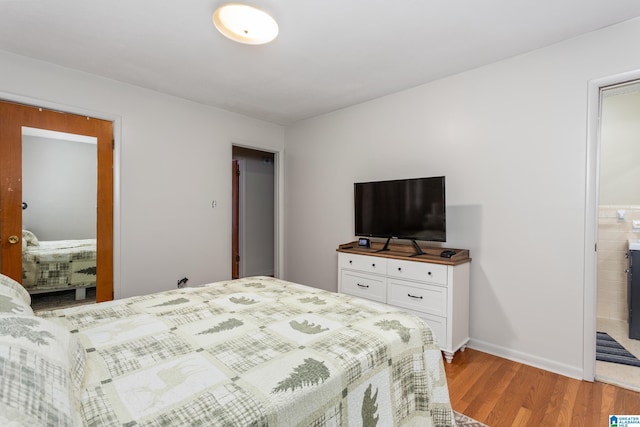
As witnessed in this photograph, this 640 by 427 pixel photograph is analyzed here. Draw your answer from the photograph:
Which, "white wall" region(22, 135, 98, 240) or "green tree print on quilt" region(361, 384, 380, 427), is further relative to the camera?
"white wall" region(22, 135, 98, 240)

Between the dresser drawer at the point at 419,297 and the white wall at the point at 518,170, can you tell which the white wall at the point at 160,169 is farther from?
the dresser drawer at the point at 419,297

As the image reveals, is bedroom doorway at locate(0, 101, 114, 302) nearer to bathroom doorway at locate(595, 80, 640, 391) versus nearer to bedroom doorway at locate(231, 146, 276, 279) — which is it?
bedroom doorway at locate(231, 146, 276, 279)

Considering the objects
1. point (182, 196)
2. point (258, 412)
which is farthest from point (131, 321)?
point (182, 196)

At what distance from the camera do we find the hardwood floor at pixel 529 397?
183 centimetres

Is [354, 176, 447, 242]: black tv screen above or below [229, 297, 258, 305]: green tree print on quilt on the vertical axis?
above

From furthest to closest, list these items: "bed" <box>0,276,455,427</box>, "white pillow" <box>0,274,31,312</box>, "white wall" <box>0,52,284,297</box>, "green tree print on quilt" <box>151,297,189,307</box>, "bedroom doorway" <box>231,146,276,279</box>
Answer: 1. "bedroom doorway" <box>231,146,276,279</box>
2. "white wall" <box>0,52,284,297</box>
3. "green tree print on quilt" <box>151,297,189,307</box>
4. "white pillow" <box>0,274,31,312</box>
5. "bed" <box>0,276,455,427</box>

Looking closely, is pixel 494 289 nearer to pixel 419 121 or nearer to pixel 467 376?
pixel 467 376

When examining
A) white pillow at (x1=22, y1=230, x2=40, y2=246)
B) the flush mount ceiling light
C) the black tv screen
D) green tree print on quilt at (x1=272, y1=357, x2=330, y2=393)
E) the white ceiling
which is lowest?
green tree print on quilt at (x1=272, y1=357, x2=330, y2=393)

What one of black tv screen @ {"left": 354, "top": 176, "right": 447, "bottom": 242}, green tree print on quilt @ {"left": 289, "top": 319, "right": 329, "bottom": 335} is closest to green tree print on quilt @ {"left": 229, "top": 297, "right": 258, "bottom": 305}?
green tree print on quilt @ {"left": 289, "top": 319, "right": 329, "bottom": 335}

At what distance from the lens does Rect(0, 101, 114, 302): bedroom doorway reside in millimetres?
2539

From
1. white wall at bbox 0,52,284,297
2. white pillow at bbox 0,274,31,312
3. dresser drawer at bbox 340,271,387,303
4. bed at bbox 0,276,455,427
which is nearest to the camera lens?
bed at bbox 0,276,455,427

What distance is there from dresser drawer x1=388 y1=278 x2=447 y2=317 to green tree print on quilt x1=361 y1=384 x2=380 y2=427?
1.55 m

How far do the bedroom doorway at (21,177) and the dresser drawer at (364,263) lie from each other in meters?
2.35

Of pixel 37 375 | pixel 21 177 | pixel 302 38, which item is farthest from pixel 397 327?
pixel 21 177
